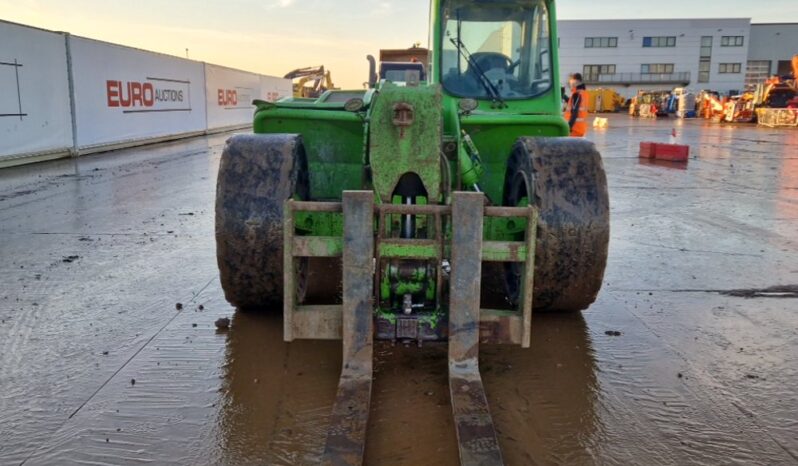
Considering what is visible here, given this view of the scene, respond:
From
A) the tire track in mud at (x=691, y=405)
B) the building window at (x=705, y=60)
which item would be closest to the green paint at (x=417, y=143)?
the tire track in mud at (x=691, y=405)

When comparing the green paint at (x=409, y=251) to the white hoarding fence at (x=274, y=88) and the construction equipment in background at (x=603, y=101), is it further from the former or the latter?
the construction equipment in background at (x=603, y=101)

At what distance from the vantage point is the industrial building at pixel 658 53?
79438 millimetres

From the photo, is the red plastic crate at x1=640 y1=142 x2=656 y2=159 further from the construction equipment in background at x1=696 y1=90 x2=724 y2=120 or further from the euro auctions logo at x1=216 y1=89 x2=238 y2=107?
the construction equipment in background at x1=696 y1=90 x2=724 y2=120

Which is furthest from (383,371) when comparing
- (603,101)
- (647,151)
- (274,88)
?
(603,101)

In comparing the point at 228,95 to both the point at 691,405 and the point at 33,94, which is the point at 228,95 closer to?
the point at 33,94

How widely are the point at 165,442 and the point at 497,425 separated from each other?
1558mm

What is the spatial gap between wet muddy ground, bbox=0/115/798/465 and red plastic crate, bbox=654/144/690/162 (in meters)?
9.95

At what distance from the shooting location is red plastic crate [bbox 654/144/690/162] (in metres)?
16.2

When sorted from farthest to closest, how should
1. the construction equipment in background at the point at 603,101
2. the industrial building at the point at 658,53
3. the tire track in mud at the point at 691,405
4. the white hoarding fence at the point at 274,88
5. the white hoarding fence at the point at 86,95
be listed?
the industrial building at the point at 658,53 < the construction equipment in background at the point at 603,101 < the white hoarding fence at the point at 274,88 < the white hoarding fence at the point at 86,95 < the tire track in mud at the point at 691,405

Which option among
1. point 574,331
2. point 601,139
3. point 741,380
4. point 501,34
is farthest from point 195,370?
point 601,139

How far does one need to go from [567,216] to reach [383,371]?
1497 mm

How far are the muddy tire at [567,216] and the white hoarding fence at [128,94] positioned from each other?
15874 millimetres

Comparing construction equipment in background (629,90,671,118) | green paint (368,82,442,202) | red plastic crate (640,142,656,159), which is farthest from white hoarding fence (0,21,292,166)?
construction equipment in background (629,90,671,118)

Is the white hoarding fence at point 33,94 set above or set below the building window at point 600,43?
below
